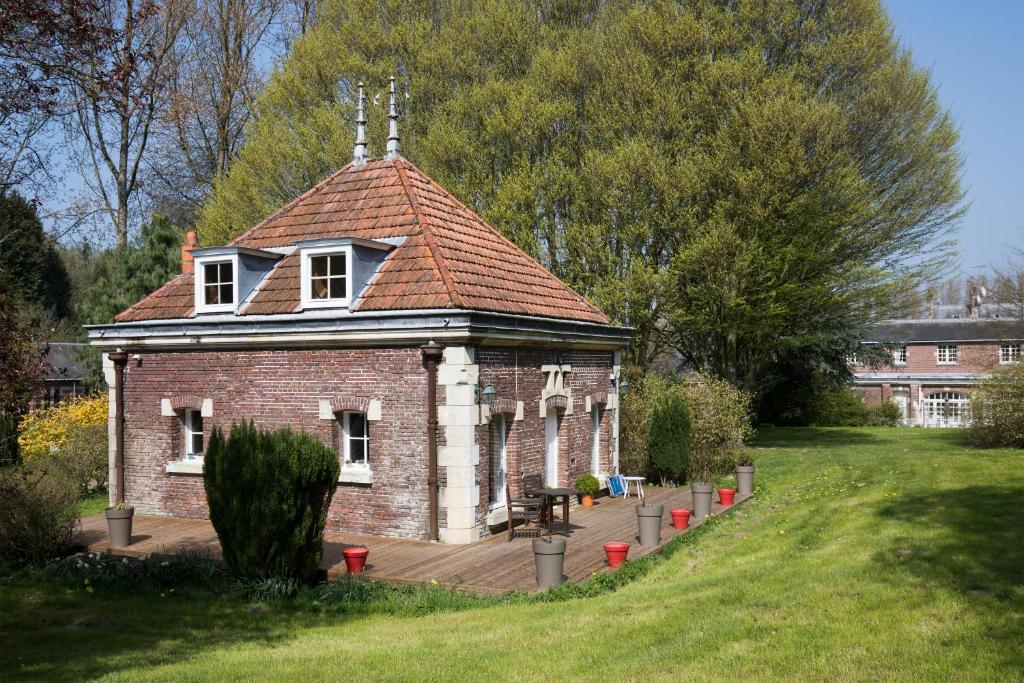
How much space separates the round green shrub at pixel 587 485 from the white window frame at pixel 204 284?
7899mm

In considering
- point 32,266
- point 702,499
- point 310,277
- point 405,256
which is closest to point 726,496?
point 702,499

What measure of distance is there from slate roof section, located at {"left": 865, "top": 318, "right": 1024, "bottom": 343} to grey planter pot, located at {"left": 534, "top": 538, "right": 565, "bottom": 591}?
48.6 m

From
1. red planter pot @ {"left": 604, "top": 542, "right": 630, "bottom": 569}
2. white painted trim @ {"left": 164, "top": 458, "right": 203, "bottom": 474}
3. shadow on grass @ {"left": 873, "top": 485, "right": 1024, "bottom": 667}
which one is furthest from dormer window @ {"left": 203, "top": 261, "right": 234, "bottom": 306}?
shadow on grass @ {"left": 873, "top": 485, "right": 1024, "bottom": 667}

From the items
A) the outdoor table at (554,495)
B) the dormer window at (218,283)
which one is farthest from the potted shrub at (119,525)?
the outdoor table at (554,495)

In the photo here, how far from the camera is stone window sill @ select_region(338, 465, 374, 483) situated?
51.3 feet

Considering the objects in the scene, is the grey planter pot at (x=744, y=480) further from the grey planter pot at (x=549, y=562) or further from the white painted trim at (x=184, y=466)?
the white painted trim at (x=184, y=466)

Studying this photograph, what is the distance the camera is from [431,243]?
54.4 feet

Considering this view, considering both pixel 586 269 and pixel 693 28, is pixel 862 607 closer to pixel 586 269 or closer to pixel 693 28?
pixel 586 269

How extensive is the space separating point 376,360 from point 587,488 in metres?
5.78

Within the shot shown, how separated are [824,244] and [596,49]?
9.69 m

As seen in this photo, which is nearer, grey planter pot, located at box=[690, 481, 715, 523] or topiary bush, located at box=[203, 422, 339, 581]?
topiary bush, located at box=[203, 422, 339, 581]

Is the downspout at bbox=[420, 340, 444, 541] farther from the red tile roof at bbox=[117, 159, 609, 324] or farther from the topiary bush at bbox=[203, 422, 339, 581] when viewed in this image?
the topiary bush at bbox=[203, 422, 339, 581]

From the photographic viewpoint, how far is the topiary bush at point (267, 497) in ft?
38.6

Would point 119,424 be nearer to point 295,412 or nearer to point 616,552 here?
point 295,412
